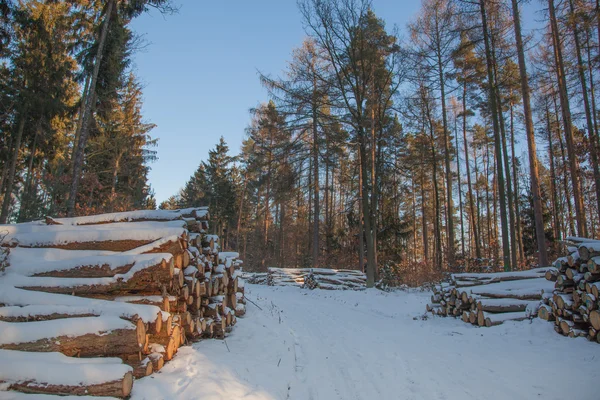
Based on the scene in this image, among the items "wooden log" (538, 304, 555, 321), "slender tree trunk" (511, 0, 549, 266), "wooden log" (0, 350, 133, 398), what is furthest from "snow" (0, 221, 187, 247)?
"slender tree trunk" (511, 0, 549, 266)

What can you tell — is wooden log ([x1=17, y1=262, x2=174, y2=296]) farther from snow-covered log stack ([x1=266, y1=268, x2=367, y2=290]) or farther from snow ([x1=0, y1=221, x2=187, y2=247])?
snow-covered log stack ([x1=266, y1=268, x2=367, y2=290])

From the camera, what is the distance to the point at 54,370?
332 cm

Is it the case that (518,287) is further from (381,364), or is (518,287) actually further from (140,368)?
(140,368)

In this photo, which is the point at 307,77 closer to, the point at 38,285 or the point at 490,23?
the point at 490,23

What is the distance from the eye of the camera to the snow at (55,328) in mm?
3725

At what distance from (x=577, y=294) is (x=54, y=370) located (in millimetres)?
7555

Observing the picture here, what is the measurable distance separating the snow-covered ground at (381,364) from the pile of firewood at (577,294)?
0.23m

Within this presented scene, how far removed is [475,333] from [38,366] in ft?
23.0

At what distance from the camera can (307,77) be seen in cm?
1777

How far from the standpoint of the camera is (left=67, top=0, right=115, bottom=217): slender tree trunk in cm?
1229

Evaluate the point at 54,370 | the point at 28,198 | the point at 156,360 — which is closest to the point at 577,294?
the point at 156,360

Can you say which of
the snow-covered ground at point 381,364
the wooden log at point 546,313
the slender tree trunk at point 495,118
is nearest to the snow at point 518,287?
the wooden log at point 546,313

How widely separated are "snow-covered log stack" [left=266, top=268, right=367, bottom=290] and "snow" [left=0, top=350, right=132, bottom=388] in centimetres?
1495

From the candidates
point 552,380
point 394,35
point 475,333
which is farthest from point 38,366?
point 394,35
